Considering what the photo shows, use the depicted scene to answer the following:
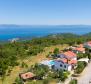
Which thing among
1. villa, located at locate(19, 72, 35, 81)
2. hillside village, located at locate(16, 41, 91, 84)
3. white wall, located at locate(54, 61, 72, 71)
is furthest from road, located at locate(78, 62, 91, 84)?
villa, located at locate(19, 72, 35, 81)

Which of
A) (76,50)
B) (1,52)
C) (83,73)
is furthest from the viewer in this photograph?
(1,52)

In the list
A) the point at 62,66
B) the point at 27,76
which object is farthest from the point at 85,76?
the point at 27,76

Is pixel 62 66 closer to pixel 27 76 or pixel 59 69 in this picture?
pixel 59 69

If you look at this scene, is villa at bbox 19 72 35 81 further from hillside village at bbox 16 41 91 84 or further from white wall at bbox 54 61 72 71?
white wall at bbox 54 61 72 71

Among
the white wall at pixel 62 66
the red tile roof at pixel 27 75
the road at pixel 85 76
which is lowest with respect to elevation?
the road at pixel 85 76

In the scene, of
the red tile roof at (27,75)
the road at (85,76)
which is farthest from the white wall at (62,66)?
the red tile roof at (27,75)

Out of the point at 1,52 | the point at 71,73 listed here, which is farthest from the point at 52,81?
the point at 1,52

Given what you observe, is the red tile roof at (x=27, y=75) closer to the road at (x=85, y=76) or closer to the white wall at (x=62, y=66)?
the white wall at (x=62, y=66)

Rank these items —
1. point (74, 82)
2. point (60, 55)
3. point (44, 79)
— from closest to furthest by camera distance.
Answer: point (74, 82) < point (44, 79) < point (60, 55)

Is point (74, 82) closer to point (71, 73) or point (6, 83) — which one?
point (71, 73)

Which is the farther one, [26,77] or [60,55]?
[60,55]

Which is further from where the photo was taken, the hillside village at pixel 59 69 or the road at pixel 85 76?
the hillside village at pixel 59 69
